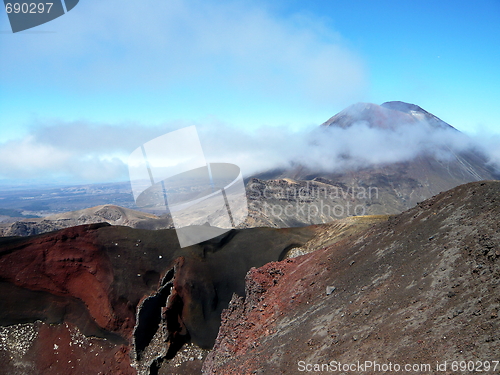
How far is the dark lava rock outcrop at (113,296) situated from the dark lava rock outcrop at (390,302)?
250cm

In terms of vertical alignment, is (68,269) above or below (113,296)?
above

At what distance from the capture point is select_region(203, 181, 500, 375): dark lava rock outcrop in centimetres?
752

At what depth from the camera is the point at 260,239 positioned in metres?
23.8

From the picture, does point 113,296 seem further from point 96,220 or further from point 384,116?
point 384,116

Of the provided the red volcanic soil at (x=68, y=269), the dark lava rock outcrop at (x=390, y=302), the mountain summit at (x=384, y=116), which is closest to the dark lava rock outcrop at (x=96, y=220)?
the red volcanic soil at (x=68, y=269)

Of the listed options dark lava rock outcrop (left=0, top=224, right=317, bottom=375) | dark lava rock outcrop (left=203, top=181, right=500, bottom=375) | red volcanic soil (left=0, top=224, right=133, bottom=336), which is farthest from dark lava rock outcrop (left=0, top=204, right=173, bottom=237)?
dark lava rock outcrop (left=203, top=181, right=500, bottom=375)

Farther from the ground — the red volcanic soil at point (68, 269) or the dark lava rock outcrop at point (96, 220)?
the red volcanic soil at point (68, 269)

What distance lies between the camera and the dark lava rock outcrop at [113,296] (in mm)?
17188

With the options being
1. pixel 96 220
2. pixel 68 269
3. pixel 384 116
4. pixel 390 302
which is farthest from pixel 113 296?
pixel 384 116

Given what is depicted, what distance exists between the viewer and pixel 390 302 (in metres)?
9.91

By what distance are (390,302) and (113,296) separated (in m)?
16.5

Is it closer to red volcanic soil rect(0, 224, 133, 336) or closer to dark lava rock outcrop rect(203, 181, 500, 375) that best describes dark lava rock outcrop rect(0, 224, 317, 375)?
red volcanic soil rect(0, 224, 133, 336)

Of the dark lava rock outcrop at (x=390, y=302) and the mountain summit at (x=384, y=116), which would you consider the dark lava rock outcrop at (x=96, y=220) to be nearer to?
the dark lava rock outcrop at (x=390, y=302)

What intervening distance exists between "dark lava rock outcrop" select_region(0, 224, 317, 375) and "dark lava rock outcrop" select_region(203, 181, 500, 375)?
2499 mm
